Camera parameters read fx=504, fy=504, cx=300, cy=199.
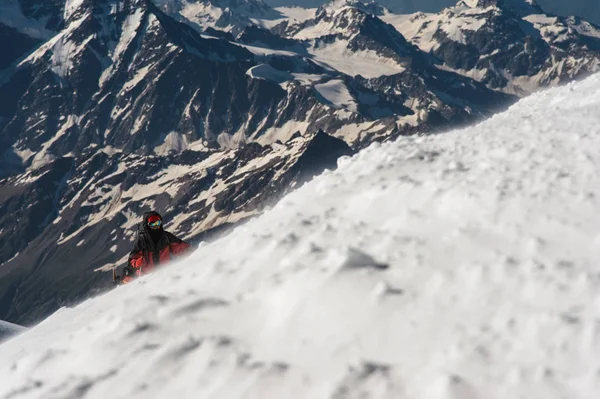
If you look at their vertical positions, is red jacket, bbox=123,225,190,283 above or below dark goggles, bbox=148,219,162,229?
below

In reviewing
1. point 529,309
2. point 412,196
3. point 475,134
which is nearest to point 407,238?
point 412,196

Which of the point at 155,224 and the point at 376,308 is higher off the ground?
the point at 155,224

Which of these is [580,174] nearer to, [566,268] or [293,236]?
[566,268]

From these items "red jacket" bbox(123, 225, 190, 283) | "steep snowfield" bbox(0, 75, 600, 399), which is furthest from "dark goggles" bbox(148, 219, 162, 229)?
"steep snowfield" bbox(0, 75, 600, 399)

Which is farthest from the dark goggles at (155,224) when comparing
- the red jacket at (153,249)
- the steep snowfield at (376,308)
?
the steep snowfield at (376,308)

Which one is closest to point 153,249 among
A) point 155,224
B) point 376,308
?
point 155,224

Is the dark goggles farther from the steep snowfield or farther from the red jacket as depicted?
the steep snowfield

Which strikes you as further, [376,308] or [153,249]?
[153,249]

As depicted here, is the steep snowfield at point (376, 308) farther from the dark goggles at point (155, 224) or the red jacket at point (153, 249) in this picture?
the dark goggles at point (155, 224)

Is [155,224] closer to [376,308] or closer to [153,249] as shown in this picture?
[153,249]

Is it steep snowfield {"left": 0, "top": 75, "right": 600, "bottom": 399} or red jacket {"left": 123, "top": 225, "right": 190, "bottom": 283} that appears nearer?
steep snowfield {"left": 0, "top": 75, "right": 600, "bottom": 399}
